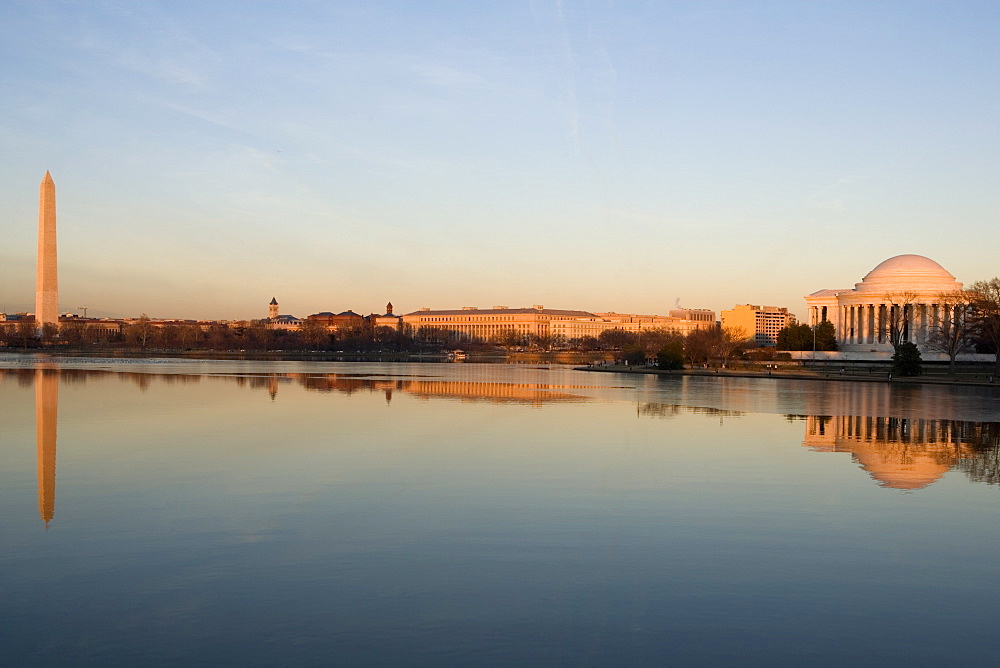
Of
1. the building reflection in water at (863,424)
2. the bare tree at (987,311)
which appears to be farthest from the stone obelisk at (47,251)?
the bare tree at (987,311)

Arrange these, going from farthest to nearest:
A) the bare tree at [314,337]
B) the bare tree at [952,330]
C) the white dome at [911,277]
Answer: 1. the bare tree at [314,337]
2. the white dome at [911,277]
3. the bare tree at [952,330]

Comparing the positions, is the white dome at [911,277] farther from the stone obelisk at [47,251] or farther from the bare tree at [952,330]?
the stone obelisk at [47,251]

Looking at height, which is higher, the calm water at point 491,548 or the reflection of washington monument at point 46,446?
the reflection of washington monument at point 46,446

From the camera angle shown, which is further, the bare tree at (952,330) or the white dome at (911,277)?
the white dome at (911,277)

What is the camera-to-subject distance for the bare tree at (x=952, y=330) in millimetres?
64125

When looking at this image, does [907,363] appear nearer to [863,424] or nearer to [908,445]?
[863,424]

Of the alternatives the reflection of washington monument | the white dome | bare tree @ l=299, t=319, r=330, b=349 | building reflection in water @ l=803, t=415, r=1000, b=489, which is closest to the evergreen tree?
the white dome

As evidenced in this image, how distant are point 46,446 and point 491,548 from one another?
1198cm

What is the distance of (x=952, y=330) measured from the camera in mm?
77875

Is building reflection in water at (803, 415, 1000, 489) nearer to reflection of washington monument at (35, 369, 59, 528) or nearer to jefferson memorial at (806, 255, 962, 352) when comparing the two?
reflection of washington monument at (35, 369, 59, 528)

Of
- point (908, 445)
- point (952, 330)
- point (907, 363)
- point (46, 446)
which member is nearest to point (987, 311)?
point (907, 363)

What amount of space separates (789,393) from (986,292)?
27.4 meters

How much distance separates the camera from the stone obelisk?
98.0 m

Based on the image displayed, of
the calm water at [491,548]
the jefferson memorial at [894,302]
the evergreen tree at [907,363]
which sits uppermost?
the jefferson memorial at [894,302]
